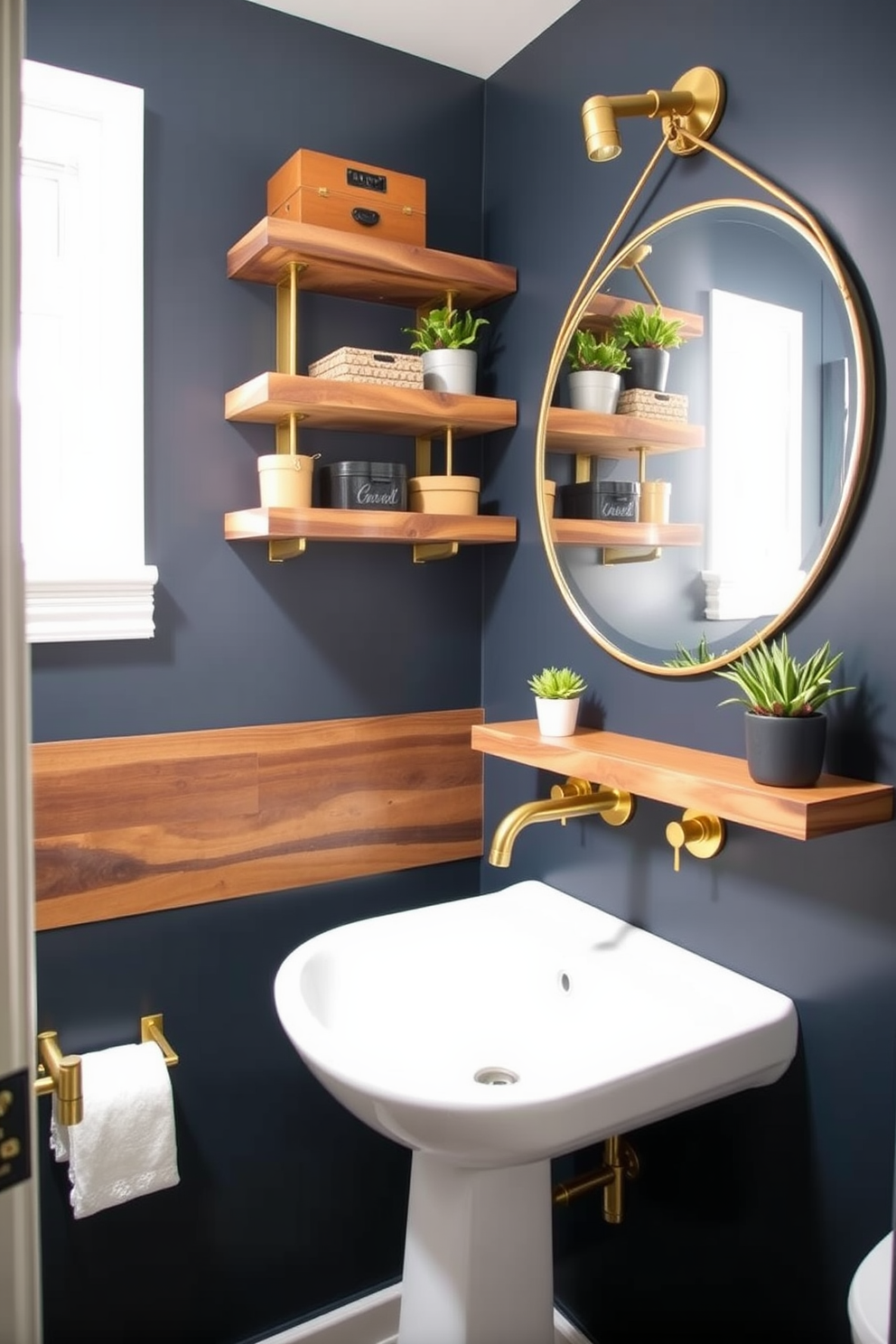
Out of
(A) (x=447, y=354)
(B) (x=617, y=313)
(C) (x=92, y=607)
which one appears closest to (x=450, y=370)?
(A) (x=447, y=354)

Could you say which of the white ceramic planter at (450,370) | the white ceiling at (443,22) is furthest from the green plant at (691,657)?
the white ceiling at (443,22)

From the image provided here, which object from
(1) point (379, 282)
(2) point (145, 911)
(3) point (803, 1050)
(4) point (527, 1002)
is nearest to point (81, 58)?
(1) point (379, 282)

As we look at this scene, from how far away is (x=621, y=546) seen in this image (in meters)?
1.62

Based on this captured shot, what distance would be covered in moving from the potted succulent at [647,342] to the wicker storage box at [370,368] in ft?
1.13

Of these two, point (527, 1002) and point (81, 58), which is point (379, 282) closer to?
point (81, 58)

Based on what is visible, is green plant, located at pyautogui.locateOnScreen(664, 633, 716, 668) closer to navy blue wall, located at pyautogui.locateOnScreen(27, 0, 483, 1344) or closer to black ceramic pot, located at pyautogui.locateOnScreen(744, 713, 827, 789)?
black ceramic pot, located at pyautogui.locateOnScreen(744, 713, 827, 789)

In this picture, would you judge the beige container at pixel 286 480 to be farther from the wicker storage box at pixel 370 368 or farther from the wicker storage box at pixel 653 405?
the wicker storage box at pixel 653 405

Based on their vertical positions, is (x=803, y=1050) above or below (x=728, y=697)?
below

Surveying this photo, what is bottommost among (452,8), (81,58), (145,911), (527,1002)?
(527,1002)

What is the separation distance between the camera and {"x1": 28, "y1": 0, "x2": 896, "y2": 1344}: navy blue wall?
129cm

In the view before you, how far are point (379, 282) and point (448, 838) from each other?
106 centimetres

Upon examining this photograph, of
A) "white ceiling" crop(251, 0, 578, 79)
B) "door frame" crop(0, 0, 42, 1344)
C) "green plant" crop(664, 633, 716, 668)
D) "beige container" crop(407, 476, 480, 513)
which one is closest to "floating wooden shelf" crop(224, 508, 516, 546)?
"beige container" crop(407, 476, 480, 513)

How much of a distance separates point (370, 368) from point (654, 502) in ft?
1.71

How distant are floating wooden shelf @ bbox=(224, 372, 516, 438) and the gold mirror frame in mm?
119
